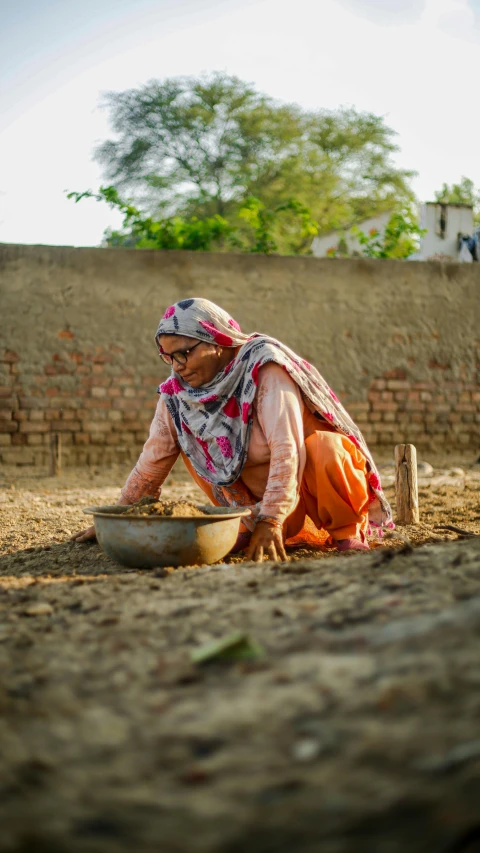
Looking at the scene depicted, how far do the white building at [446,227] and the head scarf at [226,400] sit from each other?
10661mm

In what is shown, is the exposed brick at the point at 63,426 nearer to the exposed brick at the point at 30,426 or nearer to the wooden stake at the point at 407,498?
the exposed brick at the point at 30,426

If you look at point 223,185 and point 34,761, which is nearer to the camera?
point 34,761

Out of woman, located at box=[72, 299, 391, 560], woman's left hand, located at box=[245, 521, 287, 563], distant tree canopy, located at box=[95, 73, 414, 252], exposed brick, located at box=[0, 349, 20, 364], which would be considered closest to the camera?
woman's left hand, located at box=[245, 521, 287, 563]

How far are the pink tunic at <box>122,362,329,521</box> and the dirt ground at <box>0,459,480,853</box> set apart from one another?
0.87 meters

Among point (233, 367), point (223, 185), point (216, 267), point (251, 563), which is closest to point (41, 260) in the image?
point (216, 267)

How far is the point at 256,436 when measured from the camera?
361 centimetres

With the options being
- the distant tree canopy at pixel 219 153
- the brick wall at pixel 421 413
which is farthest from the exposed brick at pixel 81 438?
the distant tree canopy at pixel 219 153

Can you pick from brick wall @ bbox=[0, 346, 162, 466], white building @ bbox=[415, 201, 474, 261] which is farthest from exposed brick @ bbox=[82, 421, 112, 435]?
white building @ bbox=[415, 201, 474, 261]

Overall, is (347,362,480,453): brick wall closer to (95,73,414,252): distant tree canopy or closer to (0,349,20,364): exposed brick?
(0,349,20,364): exposed brick

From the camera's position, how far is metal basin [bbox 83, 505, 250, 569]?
3.05 metres

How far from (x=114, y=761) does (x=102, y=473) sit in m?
6.54

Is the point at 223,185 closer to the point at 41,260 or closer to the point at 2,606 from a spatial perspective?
the point at 41,260

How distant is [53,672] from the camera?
70.9 inches

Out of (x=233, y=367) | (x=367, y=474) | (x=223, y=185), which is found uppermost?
(x=223, y=185)
